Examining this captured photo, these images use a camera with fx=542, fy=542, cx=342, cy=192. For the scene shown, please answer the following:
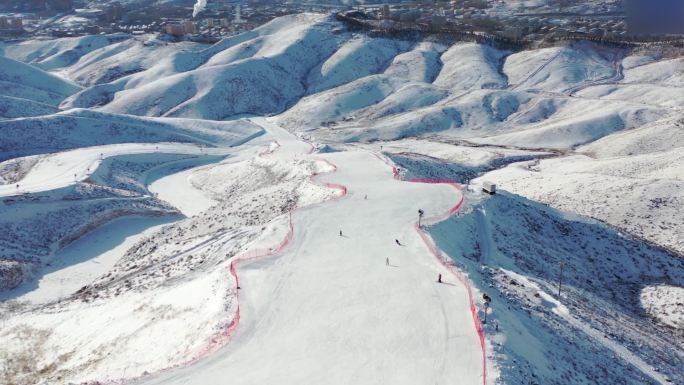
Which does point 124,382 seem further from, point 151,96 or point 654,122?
point 151,96

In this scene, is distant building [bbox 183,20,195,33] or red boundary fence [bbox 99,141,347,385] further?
distant building [bbox 183,20,195,33]

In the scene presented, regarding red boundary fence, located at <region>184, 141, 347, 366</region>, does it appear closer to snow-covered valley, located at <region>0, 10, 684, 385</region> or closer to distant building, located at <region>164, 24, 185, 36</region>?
snow-covered valley, located at <region>0, 10, 684, 385</region>

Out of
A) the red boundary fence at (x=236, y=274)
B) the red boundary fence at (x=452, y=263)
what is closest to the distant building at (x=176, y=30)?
the red boundary fence at (x=236, y=274)

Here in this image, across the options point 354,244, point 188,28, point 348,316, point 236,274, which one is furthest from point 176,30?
point 348,316

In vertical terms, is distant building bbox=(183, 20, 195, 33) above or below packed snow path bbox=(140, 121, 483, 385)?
above

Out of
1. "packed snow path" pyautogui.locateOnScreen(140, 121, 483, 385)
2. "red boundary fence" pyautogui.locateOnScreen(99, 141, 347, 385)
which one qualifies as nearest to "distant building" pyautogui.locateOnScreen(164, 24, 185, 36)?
"red boundary fence" pyautogui.locateOnScreen(99, 141, 347, 385)

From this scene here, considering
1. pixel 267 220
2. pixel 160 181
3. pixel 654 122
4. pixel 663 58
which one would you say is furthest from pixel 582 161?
pixel 663 58

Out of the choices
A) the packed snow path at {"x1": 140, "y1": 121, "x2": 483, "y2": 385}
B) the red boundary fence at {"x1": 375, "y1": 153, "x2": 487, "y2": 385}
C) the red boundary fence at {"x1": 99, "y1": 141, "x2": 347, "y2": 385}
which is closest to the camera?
the packed snow path at {"x1": 140, "y1": 121, "x2": 483, "y2": 385}
